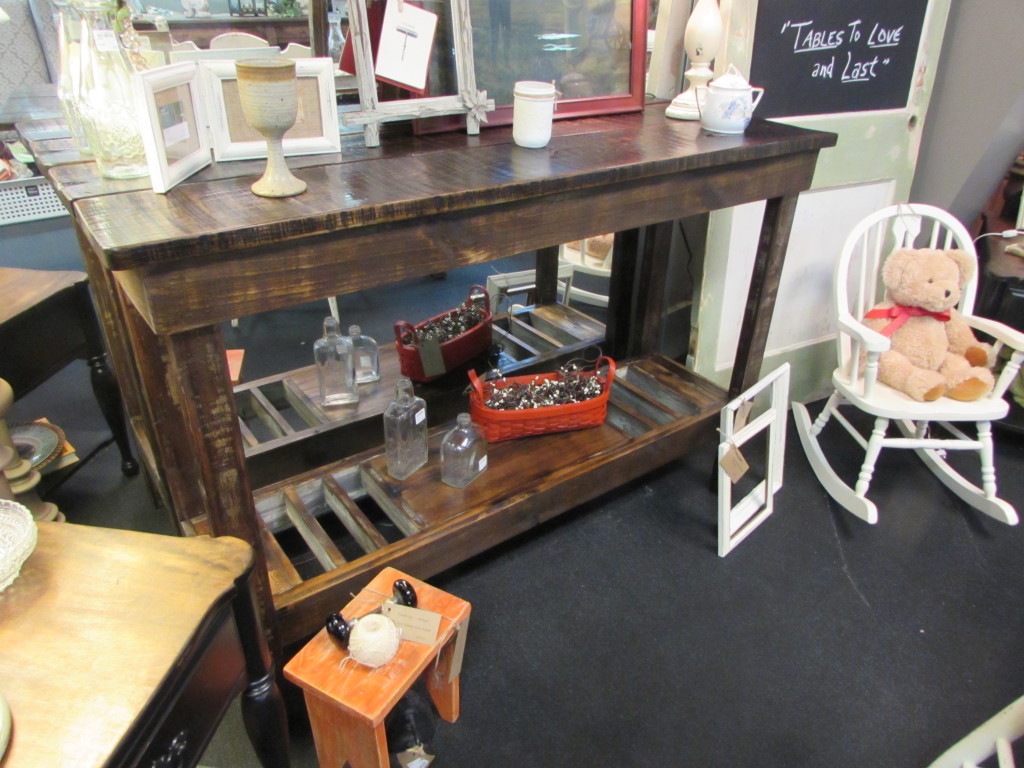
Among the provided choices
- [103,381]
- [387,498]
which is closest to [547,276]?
[387,498]

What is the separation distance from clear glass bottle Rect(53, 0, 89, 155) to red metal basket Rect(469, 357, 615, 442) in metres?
1.00

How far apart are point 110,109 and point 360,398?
1.03 meters

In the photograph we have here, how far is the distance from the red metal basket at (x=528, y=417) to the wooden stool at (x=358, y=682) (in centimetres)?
57

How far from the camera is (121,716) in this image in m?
0.63

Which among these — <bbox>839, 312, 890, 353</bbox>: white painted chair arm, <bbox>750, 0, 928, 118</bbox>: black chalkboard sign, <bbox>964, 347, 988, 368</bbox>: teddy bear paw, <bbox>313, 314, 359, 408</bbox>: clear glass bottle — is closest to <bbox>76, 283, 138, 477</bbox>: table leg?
<bbox>313, 314, 359, 408</bbox>: clear glass bottle

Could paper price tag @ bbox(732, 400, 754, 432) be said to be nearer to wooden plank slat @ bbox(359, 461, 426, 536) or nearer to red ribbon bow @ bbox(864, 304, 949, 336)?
red ribbon bow @ bbox(864, 304, 949, 336)

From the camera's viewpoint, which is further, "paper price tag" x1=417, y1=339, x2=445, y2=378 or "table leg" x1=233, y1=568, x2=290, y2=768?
"paper price tag" x1=417, y1=339, x2=445, y2=378

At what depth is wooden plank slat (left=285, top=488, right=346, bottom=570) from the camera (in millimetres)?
1412

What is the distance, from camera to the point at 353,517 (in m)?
1.52

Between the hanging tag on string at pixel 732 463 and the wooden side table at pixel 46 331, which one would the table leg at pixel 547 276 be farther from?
the wooden side table at pixel 46 331

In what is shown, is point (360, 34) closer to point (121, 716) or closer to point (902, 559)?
point (121, 716)

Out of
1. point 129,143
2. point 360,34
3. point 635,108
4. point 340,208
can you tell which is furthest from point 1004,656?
point 129,143

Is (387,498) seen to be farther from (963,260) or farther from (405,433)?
(963,260)

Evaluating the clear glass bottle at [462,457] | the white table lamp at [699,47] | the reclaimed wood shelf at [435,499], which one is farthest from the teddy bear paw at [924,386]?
the clear glass bottle at [462,457]
